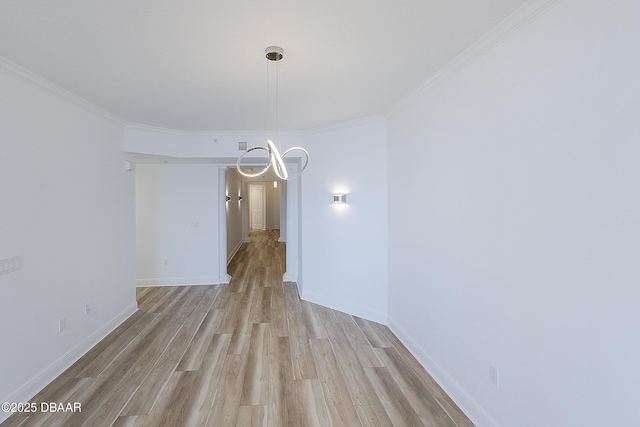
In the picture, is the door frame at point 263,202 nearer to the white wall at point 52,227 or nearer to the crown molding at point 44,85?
the white wall at point 52,227

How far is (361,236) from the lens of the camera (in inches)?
173

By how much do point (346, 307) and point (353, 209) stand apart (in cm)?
144

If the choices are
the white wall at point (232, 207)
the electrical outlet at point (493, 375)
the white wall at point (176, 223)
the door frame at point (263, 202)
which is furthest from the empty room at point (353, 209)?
the door frame at point (263, 202)

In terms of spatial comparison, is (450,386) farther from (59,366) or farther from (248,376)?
(59,366)

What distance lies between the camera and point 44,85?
9.21 ft

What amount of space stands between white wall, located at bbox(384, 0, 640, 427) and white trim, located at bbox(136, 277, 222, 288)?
175 inches

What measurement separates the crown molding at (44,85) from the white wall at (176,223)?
2.05m

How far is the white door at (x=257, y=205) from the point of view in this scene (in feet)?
48.7

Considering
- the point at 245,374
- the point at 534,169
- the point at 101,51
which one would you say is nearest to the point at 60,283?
the point at 245,374

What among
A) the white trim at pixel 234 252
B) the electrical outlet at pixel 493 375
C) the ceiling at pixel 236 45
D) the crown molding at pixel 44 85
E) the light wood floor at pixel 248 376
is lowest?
the light wood floor at pixel 248 376

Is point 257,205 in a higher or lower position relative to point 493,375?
higher

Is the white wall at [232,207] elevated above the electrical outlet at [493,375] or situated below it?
above

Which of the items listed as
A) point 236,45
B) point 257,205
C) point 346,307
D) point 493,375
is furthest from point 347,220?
point 257,205

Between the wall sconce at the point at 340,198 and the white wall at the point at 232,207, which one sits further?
the white wall at the point at 232,207
